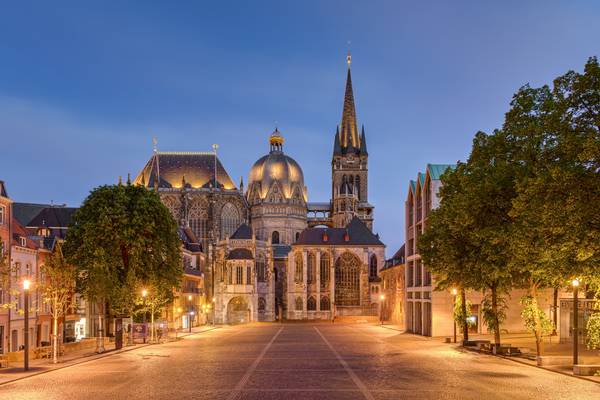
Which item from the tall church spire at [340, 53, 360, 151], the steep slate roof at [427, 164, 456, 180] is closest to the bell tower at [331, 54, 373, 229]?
the tall church spire at [340, 53, 360, 151]

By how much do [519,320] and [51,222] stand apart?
49312 millimetres

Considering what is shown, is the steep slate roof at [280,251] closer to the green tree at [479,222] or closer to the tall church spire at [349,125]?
the tall church spire at [349,125]

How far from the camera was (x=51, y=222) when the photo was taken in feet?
261

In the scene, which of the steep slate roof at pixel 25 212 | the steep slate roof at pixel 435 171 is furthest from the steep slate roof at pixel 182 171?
the steep slate roof at pixel 435 171

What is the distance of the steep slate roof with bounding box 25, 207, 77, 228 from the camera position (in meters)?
78.8

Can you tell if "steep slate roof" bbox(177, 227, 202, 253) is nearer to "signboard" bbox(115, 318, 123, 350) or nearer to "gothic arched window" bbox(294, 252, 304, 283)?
"gothic arched window" bbox(294, 252, 304, 283)

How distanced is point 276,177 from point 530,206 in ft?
427

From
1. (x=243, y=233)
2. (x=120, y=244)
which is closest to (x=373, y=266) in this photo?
(x=243, y=233)

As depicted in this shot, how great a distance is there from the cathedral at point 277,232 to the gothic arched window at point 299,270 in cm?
17

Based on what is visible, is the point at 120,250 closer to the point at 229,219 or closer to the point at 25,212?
the point at 25,212

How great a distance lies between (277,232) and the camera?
154000mm

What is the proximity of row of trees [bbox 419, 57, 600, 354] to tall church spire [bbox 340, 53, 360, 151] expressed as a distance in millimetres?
123936

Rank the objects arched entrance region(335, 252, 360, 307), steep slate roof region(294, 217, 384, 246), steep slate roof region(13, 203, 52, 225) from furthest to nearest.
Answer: steep slate roof region(294, 217, 384, 246) < arched entrance region(335, 252, 360, 307) < steep slate roof region(13, 203, 52, 225)

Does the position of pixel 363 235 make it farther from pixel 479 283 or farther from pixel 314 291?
pixel 479 283
